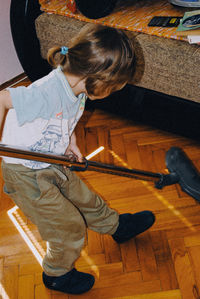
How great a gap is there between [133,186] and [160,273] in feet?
1.26

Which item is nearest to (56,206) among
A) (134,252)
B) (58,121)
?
(58,121)

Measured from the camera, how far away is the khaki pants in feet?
2.74

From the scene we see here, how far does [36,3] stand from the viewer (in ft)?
5.15

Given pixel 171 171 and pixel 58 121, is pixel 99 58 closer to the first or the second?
pixel 58 121

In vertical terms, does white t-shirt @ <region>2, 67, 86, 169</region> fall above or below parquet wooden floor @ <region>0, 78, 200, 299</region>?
above

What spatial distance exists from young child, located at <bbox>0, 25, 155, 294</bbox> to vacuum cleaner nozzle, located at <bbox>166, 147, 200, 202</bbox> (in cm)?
28

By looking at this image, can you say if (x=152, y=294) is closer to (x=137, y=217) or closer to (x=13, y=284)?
(x=137, y=217)

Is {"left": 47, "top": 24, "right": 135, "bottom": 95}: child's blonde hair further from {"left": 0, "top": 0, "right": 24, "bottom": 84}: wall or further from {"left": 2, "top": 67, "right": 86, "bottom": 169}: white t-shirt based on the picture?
{"left": 0, "top": 0, "right": 24, "bottom": 84}: wall

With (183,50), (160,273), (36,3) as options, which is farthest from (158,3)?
(160,273)

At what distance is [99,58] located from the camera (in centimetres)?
75

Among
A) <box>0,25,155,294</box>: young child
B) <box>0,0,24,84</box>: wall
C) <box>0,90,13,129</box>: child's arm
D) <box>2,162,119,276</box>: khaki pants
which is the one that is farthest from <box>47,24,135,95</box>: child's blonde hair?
<box>0,0,24,84</box>: wall

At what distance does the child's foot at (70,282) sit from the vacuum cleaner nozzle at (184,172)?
0.46 m

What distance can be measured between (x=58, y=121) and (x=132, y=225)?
53 cm

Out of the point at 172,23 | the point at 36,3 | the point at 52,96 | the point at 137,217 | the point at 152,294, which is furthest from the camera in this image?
the point at 36,3
